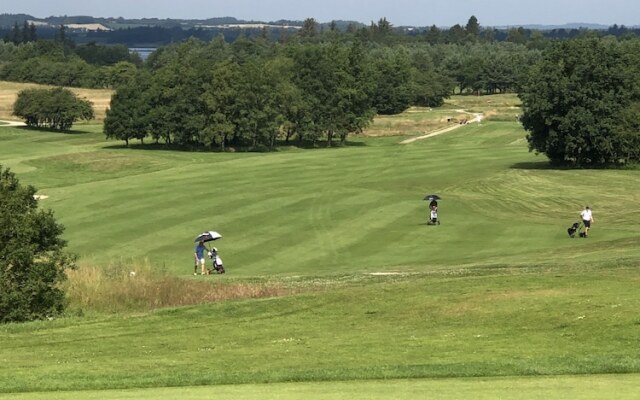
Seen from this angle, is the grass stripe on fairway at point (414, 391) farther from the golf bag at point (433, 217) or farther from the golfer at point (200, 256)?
the golf bag at point (433, 217)

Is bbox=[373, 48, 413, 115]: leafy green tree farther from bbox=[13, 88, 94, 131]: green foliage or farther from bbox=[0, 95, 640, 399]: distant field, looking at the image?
bbox=[0, 95, 640, 399]: distant field

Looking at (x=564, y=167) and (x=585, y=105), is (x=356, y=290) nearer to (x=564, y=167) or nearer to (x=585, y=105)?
(x=585, y=105)

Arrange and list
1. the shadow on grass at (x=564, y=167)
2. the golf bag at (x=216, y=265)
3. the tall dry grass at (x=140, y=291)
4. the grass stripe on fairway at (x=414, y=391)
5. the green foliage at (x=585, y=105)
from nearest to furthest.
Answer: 1. the grass stripe on fairway at (x=414, y=391)
2. the tall dry grass at (x=140, y=291)
3. the golf bag at (x=216, y=265)
4. the green foliage at (x=585, y=105)
5. the shadow on grass at (x=564, y=167)

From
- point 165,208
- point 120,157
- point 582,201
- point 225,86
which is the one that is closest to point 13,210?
point 165,208

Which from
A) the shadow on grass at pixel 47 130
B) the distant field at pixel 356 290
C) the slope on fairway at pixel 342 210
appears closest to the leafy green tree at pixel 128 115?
the slope on fairway at pixel 342 210

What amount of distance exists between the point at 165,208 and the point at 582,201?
24733mm

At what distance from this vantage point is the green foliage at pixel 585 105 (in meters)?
78.6

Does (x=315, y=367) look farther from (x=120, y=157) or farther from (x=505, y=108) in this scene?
(x=505, y=108)

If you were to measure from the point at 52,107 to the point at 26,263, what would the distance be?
4648 inches

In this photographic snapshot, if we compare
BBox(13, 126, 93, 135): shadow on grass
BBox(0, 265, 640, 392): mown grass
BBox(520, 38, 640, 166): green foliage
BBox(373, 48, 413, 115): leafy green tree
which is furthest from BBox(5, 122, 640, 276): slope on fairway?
BBox(373, 48, 413, 115): leafy green tree

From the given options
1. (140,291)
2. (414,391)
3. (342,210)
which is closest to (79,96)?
(342,210)

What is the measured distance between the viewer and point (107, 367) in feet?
63.9

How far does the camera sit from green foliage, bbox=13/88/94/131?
140 meters

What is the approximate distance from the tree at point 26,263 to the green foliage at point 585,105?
5736 centimetres
